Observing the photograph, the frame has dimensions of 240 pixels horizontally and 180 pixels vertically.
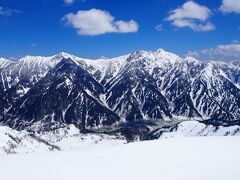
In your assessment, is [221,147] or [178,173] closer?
[178,173]

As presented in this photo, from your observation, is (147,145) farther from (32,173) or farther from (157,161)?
(32,173)

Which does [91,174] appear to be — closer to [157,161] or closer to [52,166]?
[52,166]

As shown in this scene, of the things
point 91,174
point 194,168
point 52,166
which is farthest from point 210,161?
point 52,166

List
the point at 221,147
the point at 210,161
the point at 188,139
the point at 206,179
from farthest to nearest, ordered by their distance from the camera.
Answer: the point at 188,139 < the point at 221,147 < the point at 210,161 < the point at 206,179

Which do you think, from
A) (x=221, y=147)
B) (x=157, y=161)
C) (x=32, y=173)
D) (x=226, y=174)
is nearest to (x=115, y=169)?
(x=157, y=161)

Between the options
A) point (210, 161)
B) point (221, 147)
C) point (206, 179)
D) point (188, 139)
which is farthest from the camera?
point (188, 139)

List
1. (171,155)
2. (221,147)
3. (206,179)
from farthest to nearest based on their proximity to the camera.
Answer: (221,147)
(171,155)
(206,179)
